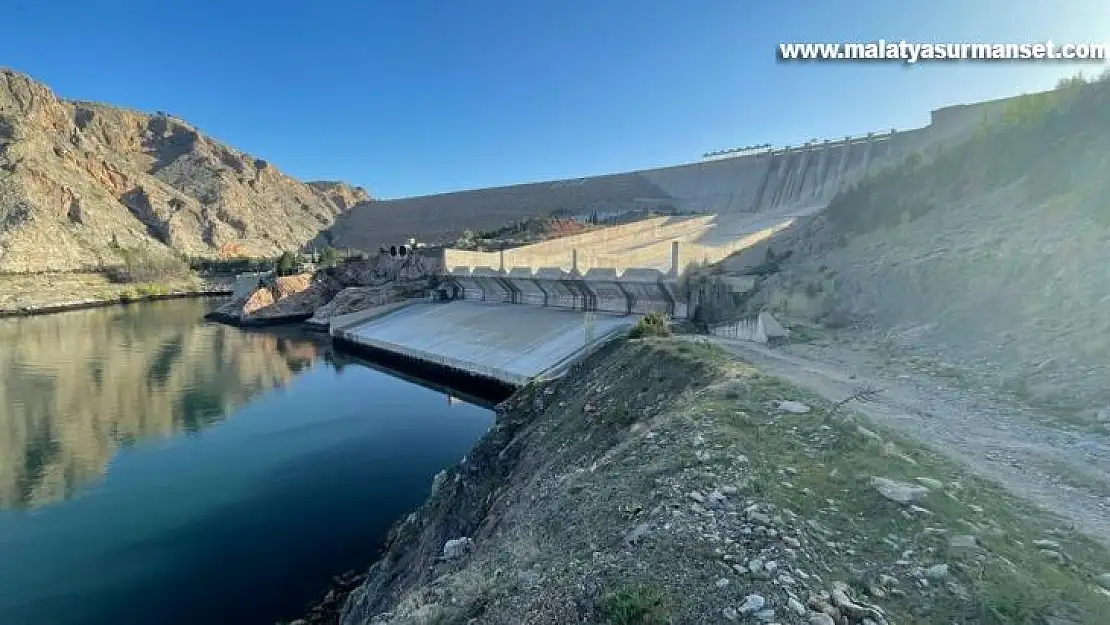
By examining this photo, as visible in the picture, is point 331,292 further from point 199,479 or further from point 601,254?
point 199,479

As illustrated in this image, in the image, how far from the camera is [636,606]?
360 centimetres

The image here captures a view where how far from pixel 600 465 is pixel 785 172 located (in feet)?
161

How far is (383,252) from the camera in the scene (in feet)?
179

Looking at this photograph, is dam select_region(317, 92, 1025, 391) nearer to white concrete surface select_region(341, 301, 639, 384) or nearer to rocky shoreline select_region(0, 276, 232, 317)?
white concrete surface select_region(341, 301, 639, 384)

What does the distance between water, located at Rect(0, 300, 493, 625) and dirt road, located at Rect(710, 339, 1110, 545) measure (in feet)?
31.5

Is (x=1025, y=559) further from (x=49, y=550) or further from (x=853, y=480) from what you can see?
(x=49, y=550)

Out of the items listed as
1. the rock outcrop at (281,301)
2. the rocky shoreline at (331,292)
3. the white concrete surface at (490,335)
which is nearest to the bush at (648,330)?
the white concrete surface at (490,335)

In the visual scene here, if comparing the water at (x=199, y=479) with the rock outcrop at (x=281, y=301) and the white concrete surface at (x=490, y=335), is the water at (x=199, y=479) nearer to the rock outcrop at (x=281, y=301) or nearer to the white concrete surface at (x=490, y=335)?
the white concrete surface at (x=490, y=335)

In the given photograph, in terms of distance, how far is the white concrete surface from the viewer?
25228 millimetres

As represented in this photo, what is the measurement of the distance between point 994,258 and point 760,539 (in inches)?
459

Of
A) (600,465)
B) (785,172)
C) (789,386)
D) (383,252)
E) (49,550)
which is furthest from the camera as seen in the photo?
(383,252)

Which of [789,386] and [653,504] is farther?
[789,386]

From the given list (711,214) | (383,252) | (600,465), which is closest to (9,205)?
(383,252)

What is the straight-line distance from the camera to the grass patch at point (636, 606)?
139 inches
